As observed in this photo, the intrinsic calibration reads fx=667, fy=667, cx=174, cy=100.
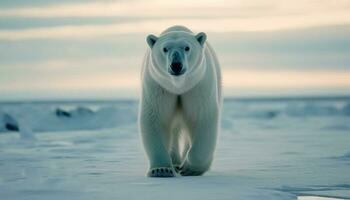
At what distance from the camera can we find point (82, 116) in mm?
16969

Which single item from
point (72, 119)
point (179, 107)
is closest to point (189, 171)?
point (179, 107)

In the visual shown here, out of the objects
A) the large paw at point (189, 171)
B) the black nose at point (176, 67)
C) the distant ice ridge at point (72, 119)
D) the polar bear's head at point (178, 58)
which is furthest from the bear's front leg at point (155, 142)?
the distant ice ridge at point (72, 119)

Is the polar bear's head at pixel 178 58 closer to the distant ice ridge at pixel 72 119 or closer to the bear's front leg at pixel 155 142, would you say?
the bear's front leg at pixel 155 142

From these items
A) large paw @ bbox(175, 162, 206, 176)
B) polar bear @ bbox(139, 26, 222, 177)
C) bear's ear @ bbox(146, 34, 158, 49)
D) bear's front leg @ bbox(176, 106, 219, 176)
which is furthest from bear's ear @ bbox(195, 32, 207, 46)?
large paw @ bbox(175, 162, 206, 176)

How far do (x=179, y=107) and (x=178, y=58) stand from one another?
672 mm

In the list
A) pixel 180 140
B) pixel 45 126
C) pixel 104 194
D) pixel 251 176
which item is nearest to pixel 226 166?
pixel 180 140

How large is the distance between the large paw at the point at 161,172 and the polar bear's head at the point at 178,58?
2.03 ft

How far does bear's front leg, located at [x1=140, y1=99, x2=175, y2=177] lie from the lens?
530cm

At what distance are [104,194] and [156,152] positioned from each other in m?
1.18

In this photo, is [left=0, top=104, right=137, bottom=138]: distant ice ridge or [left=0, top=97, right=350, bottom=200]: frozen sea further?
[left=0, top=104, right=137, bottom=138]: distant ice ridge

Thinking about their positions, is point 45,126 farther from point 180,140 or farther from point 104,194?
point 104,194

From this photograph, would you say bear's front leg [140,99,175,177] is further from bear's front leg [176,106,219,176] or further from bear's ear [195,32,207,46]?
bear's ear [195,32,207,46]

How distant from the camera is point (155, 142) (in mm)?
5379

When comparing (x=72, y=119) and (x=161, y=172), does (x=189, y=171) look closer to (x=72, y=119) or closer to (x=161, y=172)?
(x=161, y=172)
